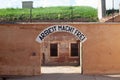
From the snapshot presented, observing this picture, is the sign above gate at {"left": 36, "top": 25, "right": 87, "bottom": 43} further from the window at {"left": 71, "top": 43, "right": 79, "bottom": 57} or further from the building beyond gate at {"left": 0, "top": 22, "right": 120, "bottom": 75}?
the window at {"left": 71, "top": 43, "right": 79, "bottom": 57}

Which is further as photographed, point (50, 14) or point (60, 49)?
point (50, 14)

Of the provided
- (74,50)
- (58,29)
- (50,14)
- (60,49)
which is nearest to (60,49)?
(60,49)

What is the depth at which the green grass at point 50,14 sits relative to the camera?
35875mm

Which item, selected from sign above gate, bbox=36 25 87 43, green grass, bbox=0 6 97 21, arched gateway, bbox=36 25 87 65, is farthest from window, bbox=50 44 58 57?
sign above gate, bbox=36 25 87 43

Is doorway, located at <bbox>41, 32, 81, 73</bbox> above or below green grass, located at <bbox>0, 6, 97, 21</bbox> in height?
below

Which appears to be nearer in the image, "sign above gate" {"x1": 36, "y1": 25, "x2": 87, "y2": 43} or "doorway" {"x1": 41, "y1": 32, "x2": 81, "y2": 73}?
"sign above gate" {"x1": 36, "y1": 25, "x2": 87, "y2": 43}

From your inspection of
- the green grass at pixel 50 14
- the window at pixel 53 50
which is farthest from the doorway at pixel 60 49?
the green grass at pixel 50 14

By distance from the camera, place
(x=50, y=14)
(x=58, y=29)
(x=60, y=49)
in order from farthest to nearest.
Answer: (x=50, y=14), (x=60, y=49), (x=58, y=29)

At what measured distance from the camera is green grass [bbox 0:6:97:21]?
35.9 m

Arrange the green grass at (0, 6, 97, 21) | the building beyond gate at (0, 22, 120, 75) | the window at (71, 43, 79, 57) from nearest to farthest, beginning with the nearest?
1. the building beyond gate at (0, 22, 120, 75)
2. the green grass at (0, 6, 97, 21)
3. the window at (71, 43, 79, 57)

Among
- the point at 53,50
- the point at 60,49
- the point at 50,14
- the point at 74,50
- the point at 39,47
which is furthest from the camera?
the point at 50,14

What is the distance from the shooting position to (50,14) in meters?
36.6

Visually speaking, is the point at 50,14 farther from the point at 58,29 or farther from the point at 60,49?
the point at 58,29

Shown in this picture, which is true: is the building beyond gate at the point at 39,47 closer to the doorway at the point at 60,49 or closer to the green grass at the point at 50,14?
the green grass at the point at 50,14
